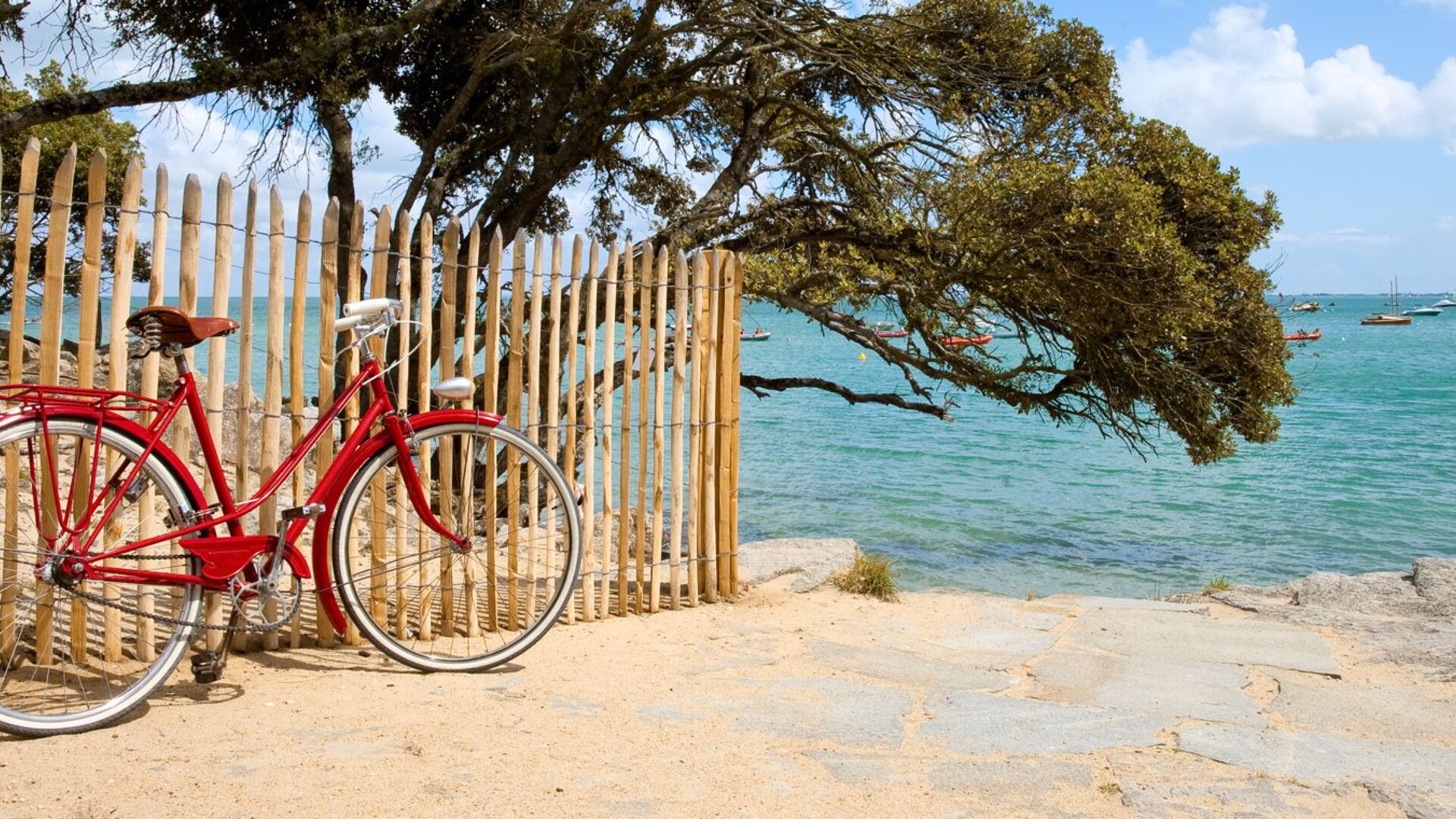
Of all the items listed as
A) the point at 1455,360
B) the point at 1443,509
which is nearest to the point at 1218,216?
the point at 1443,509

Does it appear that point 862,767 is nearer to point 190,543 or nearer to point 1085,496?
point 190,543

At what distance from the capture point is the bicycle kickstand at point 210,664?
4250mm

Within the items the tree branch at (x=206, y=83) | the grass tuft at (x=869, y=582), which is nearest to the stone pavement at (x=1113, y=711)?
the grass tuft at (x=869, y=582)

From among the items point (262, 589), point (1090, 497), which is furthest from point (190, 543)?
point (1090, 497)

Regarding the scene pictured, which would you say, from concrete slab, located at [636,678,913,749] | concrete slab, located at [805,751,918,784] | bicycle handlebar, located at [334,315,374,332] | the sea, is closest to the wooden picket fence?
bicycle handlebar, located at [334,315,374,332]

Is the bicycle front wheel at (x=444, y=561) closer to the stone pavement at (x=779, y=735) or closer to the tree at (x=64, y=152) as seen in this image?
the stone pavement at (x=779, y=735)

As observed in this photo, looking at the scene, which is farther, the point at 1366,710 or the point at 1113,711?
the point at 1366,710

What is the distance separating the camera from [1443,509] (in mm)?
18297

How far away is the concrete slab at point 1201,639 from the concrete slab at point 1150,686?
0.75 feet

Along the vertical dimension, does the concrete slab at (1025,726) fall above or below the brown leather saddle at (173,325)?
below

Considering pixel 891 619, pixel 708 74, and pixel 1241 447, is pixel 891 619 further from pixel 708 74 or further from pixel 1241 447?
pixel 1241 447

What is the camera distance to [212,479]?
438cm

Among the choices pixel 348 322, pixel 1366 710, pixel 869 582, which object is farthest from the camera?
pixel 869 582

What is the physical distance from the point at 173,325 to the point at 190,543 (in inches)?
28.9
